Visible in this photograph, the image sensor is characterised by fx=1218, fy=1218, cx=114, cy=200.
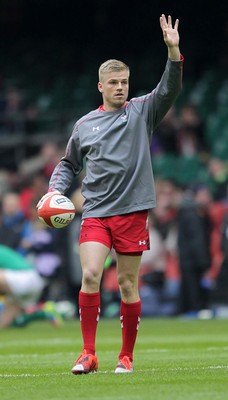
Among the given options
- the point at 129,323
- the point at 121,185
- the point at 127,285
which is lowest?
the point at 129,323

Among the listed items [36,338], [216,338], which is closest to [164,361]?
[216,338]

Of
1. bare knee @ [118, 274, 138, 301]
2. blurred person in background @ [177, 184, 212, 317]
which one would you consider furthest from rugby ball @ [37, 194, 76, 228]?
blurred person in background @ [177, 184, 212, 317]

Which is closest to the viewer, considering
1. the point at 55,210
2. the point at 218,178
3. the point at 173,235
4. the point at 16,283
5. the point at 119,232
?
the point at 119,232

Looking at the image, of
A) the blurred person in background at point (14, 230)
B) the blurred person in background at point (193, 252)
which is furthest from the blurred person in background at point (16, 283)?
the blurred person in background at point (193, 252)

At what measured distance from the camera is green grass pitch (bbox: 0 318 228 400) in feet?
24.1

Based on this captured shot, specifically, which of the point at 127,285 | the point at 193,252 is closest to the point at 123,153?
the point at 127,285

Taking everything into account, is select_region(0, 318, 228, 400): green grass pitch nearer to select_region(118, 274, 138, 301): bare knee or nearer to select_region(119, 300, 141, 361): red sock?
select_region(119, 300, 141, 361): red sock

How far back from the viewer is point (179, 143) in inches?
942

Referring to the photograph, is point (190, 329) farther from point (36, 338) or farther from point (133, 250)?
point (133, 250)

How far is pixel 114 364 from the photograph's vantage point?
10.0m

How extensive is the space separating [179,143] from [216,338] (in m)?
10.5

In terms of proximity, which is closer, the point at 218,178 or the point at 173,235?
the point at 218,178

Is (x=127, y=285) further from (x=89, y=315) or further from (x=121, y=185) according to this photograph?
(x=121, y=185)

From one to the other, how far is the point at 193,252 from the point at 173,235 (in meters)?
1.60
